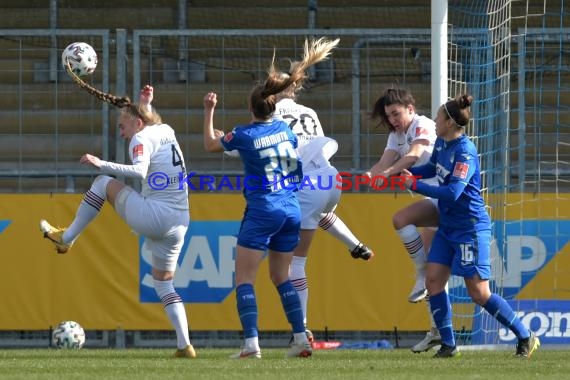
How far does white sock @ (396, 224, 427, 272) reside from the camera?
34.7 feet

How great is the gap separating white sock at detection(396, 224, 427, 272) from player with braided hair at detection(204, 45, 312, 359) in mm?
1267

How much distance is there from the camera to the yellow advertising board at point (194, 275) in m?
12.5

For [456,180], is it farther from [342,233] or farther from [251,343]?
[342,233]

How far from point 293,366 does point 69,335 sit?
11.3 feet

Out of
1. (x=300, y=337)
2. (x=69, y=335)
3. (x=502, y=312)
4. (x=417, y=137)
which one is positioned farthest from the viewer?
(x=69, y=335)

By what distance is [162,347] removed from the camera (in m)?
12.7

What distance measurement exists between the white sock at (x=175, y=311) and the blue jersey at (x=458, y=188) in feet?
6.66

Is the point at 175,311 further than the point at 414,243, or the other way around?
the point at 414,243

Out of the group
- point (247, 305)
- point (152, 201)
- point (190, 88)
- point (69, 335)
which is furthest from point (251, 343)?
point (190, 88)

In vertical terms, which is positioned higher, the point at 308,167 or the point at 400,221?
the point at 308,167

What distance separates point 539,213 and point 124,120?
4117mm

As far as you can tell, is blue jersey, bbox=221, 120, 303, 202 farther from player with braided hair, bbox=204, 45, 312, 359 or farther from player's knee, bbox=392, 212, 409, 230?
player's knee, bbox=392, 212, 409, 230

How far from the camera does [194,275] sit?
12.6 meters

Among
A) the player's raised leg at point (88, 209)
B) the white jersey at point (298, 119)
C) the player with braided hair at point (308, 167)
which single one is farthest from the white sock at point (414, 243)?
the player's raised leg at point (88, 209)
